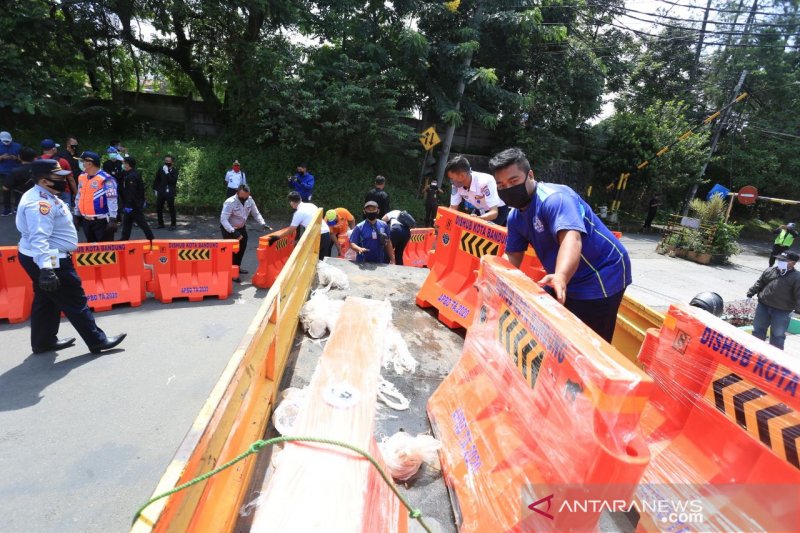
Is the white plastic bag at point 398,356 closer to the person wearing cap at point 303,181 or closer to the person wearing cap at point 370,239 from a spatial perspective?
the person wearing cap at point 370,239

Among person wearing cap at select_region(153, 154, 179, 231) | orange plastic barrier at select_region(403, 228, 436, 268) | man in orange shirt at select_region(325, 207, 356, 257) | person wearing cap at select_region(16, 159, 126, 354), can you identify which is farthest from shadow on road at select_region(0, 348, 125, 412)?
person wearing cap at select_region(153, 154, 179, 231)

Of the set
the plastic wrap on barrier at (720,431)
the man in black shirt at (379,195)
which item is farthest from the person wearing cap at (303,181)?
the plastic wrap on barrier at (720,431)

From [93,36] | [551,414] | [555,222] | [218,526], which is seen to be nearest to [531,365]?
[551,414]

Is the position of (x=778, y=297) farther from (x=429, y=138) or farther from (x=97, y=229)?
(x=97, y=229)

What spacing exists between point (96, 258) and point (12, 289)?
951 mm

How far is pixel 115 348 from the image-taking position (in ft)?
15.3

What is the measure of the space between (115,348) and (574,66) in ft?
61.3

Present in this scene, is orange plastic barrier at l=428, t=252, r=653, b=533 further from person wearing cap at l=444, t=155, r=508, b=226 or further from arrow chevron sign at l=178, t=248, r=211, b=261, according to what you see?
arrow chevron sign at l=178, t=248, r=211, b=261

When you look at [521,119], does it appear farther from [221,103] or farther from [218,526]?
[218,526]

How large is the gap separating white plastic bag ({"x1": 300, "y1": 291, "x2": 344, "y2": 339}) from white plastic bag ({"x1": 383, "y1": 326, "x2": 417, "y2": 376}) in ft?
1.66

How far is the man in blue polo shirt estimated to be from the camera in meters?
2.43

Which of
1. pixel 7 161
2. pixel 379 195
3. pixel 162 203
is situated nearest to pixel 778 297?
pixel 379 195

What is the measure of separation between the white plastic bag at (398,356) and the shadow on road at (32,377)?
3262mm

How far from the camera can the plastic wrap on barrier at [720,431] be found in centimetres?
166
